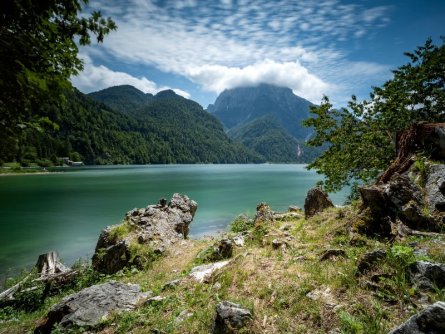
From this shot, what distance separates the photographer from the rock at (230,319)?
17.7 feet

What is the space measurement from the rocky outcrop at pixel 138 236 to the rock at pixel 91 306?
5.73 meters

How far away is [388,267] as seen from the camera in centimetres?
547

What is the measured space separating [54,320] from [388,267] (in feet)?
30.4

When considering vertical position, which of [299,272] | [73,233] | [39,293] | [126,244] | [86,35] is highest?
[86,35]

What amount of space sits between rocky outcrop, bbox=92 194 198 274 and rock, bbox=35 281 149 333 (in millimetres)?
5727

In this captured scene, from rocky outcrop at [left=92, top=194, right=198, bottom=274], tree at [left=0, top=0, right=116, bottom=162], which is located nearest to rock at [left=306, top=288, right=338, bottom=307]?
tree at [left=0, top=0, right=116, bottom=162]

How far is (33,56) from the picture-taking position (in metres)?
7.41

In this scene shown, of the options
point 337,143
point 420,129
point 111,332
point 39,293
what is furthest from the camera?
point 337,143

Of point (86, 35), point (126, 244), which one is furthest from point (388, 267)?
point (126, 244)

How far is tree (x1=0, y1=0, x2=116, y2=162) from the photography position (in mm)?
6605

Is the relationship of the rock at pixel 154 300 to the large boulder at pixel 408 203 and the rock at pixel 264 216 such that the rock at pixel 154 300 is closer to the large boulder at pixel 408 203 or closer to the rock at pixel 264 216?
the large boulder at pixel 408 203

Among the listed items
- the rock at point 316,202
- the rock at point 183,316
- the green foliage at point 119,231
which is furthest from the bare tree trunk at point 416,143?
the green foliage at point 119,231

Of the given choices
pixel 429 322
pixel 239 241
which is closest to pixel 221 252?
pixel 239 241

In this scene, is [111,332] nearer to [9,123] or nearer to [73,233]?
[9,123]
